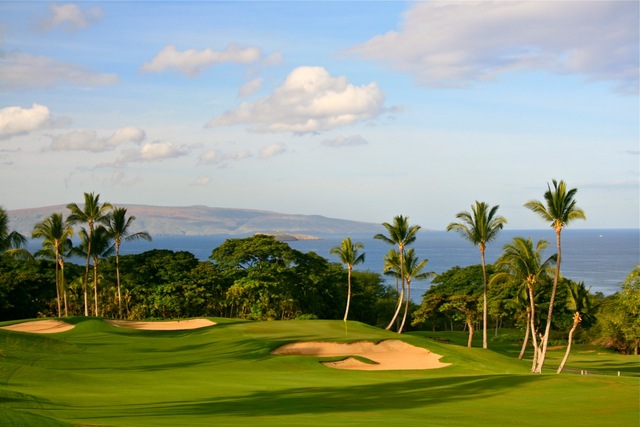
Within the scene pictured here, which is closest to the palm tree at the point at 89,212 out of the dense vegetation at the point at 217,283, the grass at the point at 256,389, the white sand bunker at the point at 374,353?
the dense vegetation at the point at 217,283

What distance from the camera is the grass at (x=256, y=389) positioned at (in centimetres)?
1897

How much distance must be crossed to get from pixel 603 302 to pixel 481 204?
30.0 meters

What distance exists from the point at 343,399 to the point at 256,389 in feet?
11.7

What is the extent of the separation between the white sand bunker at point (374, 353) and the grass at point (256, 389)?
2.88ft

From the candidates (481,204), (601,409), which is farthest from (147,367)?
(481,204)

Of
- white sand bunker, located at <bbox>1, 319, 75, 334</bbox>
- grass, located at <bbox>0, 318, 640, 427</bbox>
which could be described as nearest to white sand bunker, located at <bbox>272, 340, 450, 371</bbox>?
grass, located at <bbox>0, 318, 640, 427</bbox>

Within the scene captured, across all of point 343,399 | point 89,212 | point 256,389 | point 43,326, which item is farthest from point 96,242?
point 343,399

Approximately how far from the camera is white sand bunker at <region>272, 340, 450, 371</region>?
3759 centimetres

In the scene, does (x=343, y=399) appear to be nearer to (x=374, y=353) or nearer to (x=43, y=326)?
(x=374, y=353)

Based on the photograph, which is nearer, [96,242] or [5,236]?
[5,236]

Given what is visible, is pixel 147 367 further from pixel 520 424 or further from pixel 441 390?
→ pixel 520 424

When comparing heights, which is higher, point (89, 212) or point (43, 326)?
point (89, 212)

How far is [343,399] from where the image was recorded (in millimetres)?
23422

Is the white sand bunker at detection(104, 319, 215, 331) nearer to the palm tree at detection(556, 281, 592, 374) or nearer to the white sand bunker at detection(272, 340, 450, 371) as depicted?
the white sand bunker at detection(272, 340, 450, 371)
